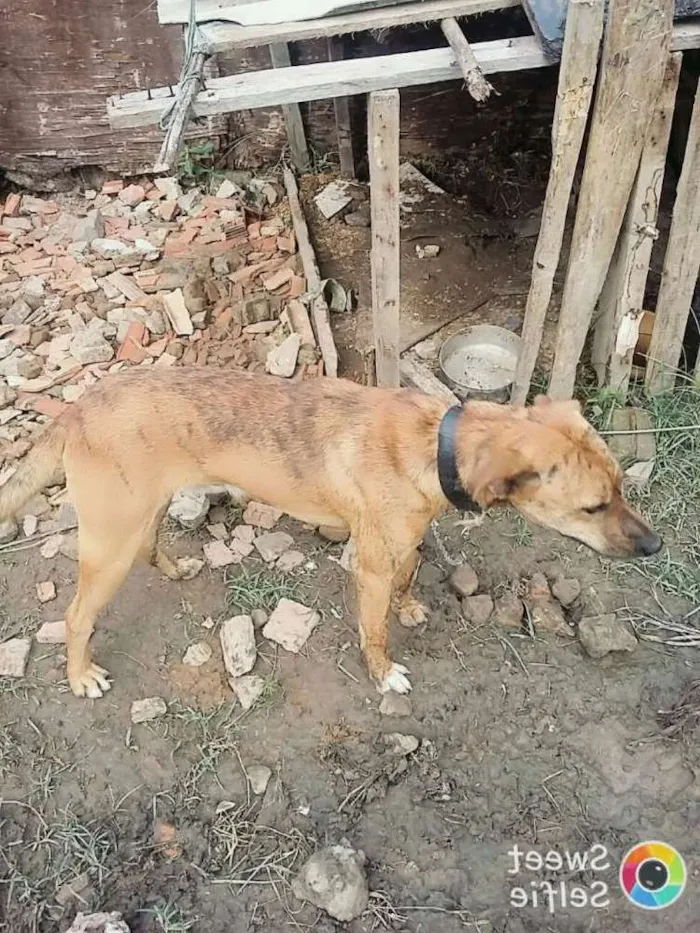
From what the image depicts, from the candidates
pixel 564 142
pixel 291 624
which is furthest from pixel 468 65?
pixel 291 624

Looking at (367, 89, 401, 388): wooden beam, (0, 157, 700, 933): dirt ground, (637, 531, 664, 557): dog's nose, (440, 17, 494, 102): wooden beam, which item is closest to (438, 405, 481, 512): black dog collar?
(637, 531, 664, 557): dog's nose

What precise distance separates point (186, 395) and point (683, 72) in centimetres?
466


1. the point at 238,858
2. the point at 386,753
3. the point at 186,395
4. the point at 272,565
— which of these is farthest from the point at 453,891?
the point at 186,395

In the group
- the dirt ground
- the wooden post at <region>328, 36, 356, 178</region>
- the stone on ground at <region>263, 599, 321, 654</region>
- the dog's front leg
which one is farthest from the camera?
the wooden post at <region>328, 36, 356, 178</region>

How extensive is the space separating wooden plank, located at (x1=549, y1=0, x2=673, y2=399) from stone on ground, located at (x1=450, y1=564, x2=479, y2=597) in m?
1.51

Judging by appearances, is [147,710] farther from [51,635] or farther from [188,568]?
[188,568]

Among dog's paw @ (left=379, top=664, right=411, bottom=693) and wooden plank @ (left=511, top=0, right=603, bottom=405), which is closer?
wooden plank @ (left=511, top=0, right=603, bottom=405)

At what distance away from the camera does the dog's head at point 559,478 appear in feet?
12.0

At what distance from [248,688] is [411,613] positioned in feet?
3.39

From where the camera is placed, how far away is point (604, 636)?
15.6ft

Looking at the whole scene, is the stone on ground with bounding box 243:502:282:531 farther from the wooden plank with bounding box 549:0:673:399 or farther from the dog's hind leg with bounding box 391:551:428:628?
the wooden plank with bounding box 549:0:673:399

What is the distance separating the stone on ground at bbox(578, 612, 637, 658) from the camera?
473 cm

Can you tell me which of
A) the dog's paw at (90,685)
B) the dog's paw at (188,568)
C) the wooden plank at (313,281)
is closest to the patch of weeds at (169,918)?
the dog's paw at (90,685)

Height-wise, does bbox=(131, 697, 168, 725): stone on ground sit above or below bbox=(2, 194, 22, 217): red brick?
below
